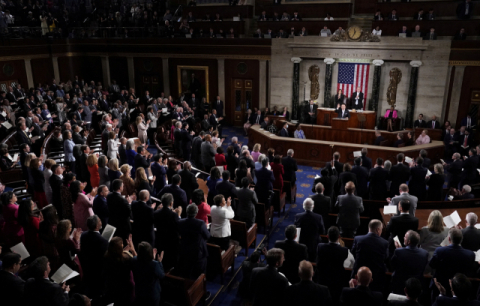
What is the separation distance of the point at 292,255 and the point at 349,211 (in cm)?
198

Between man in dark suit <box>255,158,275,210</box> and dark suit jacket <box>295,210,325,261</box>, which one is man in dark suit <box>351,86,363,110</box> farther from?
dark suit jacket <box>295,210,325,261</box>

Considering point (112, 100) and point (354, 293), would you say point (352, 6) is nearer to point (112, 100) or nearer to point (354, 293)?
Answer: point (112, 100)

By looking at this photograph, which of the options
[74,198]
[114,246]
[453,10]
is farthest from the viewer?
[453,10]

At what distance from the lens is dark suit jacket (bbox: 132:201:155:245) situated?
5.33m

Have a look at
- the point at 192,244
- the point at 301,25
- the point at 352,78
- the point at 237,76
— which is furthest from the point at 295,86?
the point at 192,244

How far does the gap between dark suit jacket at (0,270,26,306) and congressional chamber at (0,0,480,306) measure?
1 cm

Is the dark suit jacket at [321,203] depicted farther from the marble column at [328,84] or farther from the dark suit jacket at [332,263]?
the marble column at [328,84]

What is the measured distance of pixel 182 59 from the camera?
17781 millimetres

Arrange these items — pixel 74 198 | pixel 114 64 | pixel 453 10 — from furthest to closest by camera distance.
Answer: pixel 114 64, pixel 453 10, pixel 74 198

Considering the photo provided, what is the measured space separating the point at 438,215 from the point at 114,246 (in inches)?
159

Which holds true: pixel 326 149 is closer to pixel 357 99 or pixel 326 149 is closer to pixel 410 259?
pixel 357 99

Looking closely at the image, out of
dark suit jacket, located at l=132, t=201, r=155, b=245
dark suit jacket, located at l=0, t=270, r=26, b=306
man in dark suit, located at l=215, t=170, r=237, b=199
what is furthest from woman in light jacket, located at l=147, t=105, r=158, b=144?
dark suit jacket, located at l=0, t=270, r=26, b=306

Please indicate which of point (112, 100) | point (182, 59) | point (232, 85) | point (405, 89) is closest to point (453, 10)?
point (405, 89)

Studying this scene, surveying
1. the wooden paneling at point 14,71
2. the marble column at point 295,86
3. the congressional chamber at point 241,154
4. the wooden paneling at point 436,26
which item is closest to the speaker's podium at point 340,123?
the congressional chamber at point 241,154
